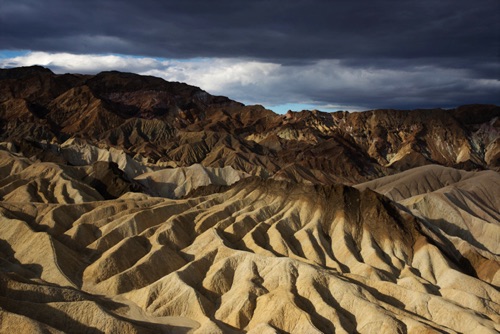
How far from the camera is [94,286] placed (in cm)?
6881

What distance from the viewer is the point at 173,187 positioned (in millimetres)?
160125

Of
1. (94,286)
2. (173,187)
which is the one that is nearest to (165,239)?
(94,286)

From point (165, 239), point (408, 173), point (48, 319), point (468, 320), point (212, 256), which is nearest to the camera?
point (48, 319)

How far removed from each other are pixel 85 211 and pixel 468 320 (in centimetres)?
5889

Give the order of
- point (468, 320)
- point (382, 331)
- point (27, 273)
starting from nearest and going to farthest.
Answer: point (382, 331) < point (468, 320) < point (27, 273)

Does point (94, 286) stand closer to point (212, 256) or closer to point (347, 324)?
point (212, 256)

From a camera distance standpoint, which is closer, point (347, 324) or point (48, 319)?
point (48, 319)

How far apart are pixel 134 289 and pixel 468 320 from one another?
36569 mm

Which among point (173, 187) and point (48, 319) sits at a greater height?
point (48, 319)

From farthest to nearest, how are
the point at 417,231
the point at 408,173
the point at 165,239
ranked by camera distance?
the point at 408,173, the point at 417,231, the point at 165,239

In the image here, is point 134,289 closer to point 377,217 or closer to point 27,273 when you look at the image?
point 27,273

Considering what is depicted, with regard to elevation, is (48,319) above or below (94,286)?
above

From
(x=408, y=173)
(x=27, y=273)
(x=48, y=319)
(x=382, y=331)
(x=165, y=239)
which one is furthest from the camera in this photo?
(x=408, y=173)

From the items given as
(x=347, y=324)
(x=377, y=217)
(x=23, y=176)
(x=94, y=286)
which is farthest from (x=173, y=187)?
(x=347, y=324)
